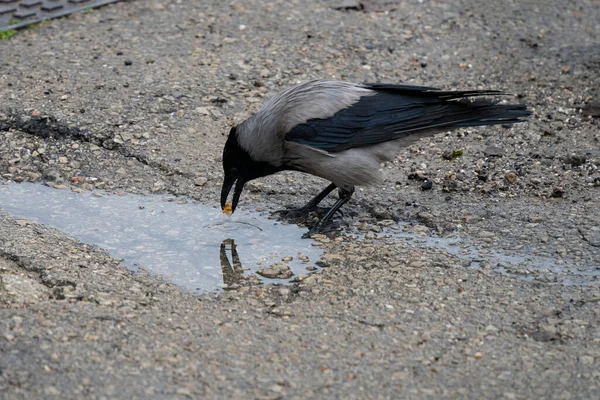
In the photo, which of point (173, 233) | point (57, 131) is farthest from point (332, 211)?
point (57, 131)

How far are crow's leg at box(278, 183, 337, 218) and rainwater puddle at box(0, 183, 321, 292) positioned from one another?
0.14 meters

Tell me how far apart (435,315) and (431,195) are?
1.70 meters

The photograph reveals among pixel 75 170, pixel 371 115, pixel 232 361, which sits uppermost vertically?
pixel 371 115

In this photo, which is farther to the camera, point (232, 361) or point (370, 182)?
point (370, 182)

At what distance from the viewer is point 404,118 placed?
5703mm

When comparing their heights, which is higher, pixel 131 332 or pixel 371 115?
pixel 371 115

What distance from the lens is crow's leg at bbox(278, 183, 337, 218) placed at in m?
5.91

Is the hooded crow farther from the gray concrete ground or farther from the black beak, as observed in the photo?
the gray concrete ground

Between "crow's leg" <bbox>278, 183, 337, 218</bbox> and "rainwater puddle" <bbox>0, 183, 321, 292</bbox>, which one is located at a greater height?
"crow's leg" <bbox>278, 183, 337, 218</bbox>

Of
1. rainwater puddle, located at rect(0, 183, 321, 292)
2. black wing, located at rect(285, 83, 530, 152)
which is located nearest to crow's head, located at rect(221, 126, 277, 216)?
rainwater puddle, located at rect(0, 183, 321, 292)

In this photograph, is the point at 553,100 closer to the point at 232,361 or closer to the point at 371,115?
the point at 371,115

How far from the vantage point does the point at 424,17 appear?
8.72 m

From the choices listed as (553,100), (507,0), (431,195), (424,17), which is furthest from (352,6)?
(431,195)

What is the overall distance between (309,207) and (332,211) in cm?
21
